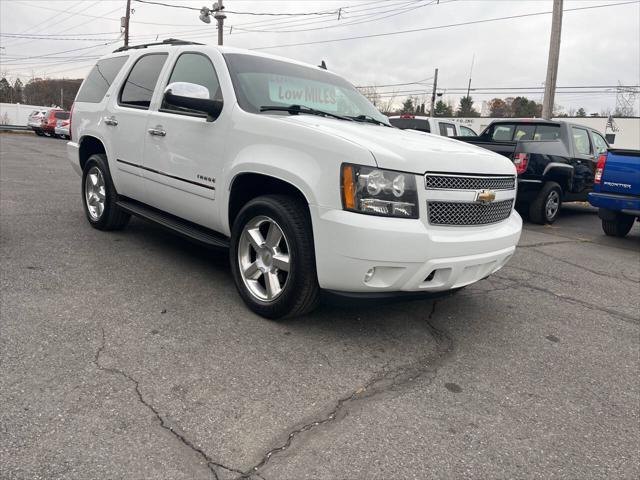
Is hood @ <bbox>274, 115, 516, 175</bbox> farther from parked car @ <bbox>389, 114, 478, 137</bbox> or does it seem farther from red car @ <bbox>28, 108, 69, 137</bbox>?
red car @ <bbox>28, 108, 69, 137</bbox>

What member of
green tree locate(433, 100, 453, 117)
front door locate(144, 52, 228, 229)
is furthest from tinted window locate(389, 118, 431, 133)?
green tree locate(433, 100, 453, 117)

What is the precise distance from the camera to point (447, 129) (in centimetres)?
1407

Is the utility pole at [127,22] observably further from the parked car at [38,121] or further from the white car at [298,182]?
the white car at [298,182]

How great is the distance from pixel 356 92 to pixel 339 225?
2416mm

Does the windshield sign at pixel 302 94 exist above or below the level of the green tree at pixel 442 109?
below

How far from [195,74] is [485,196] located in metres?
2.55

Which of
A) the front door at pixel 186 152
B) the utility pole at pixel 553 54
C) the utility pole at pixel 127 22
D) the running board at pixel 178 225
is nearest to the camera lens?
the front door at pixel 186 152

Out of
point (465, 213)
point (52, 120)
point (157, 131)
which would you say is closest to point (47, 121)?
point (52, 120)

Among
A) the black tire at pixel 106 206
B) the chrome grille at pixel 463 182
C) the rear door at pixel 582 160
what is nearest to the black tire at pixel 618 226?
the rear door at pixel 582 160

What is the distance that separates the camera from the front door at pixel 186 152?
150 inches

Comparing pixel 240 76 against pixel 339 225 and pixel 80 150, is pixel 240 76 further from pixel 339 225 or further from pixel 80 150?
pixel 80 150

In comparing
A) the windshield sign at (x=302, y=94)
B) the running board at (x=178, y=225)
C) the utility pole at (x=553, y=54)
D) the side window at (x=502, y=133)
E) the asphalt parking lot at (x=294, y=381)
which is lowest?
the asphalt parking lot at (x=294, y=381)

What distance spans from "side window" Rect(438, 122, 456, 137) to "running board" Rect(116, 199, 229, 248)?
10.2 m

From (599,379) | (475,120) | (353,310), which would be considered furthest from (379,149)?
(475,120)
